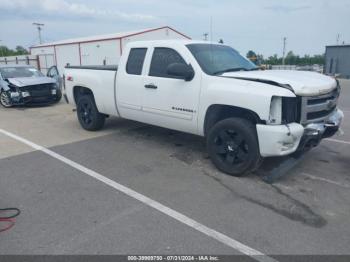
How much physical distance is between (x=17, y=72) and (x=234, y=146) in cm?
1029

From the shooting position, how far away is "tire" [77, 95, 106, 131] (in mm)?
7275

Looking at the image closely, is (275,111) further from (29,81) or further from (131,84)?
(29,81)

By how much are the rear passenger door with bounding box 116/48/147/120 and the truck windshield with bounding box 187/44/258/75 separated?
1112 millimetres

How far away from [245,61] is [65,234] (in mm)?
4289

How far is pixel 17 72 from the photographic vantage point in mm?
12109

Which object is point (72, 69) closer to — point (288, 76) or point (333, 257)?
point (288, 76)

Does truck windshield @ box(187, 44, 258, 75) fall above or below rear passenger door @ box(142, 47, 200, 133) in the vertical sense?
above

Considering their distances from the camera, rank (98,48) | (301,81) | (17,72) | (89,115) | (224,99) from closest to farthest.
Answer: (301,81) → (224,99) → (89,115) → (17,72) → (98,48)

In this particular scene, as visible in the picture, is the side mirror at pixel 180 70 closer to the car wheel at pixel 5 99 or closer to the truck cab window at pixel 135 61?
the truck cab window at pixel 135 61

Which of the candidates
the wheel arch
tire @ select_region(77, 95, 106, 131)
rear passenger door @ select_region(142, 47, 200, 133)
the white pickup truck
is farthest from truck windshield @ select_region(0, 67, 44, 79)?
the wheel arch

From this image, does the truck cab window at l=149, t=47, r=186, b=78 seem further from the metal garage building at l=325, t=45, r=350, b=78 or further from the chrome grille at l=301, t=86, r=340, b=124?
the metal garage building at l=325, t=45, r=350, b=78

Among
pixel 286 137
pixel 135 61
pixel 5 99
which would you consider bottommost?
pixel 5 99

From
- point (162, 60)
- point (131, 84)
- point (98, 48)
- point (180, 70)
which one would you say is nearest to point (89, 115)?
point (131, 84)

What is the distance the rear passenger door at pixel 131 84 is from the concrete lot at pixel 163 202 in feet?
2.39
